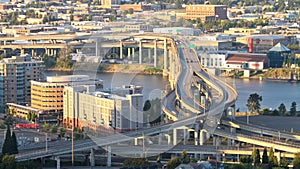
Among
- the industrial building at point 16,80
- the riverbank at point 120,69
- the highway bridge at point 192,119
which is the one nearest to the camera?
the highway bridge at point 192,119

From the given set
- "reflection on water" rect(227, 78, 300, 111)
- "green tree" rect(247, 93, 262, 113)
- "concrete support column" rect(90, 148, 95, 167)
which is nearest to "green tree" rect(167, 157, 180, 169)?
"concrete support column" rect(90, 148, 95, 167)

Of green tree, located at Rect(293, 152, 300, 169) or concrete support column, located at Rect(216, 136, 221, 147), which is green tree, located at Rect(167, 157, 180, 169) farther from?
concrete support column, located at Rect(216, 136, 221, 147)

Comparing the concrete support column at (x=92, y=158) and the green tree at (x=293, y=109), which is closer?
the concrete support column at (x=92, y=158)

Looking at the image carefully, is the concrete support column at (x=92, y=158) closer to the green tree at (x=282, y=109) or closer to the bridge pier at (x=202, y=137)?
the bridge pier at (x=202, y=137)

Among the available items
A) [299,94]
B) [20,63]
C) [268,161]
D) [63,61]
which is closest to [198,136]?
[268,161]

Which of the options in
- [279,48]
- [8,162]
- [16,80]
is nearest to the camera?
[8,162]

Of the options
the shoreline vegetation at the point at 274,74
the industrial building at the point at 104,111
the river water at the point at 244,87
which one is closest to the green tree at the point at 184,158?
the industrial building at the point at 104,111

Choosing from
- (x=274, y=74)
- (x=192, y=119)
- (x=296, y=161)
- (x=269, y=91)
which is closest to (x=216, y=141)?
(x=192, y=119)

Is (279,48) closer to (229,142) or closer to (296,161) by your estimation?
(229,142)
